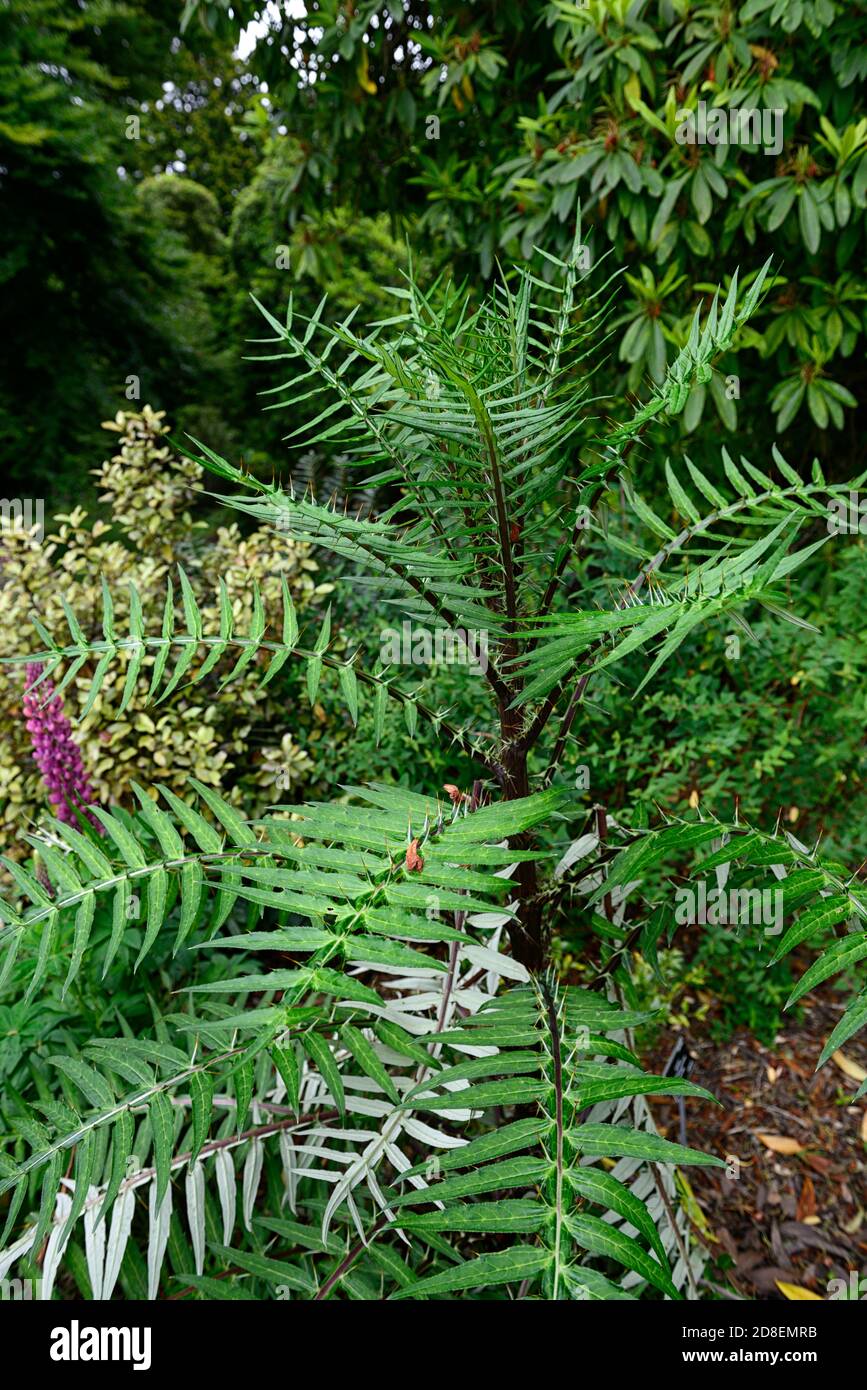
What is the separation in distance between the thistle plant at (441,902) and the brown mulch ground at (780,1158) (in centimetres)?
62

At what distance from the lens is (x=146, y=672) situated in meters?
2.61

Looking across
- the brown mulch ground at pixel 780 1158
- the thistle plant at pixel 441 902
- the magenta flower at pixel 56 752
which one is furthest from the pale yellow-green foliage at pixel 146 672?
the brown mulch ground at pixel 780 1158

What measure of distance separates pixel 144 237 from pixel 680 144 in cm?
501

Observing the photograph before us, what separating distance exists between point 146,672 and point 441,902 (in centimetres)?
210

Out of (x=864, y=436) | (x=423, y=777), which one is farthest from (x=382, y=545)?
(x=864, y=436)

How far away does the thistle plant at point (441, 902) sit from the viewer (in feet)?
2.48

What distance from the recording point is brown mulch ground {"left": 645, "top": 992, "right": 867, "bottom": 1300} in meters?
1.89

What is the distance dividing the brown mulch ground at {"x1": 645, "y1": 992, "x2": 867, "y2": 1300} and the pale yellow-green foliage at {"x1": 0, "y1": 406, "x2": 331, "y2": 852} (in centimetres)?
142

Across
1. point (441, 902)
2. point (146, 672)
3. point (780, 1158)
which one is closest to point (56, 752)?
point (146, 672)

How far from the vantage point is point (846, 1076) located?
2.39 metres

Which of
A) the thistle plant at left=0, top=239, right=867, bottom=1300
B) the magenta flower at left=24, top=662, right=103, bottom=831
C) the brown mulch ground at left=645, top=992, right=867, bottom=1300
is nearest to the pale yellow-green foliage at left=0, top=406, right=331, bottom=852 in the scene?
the magenta flower at left=24, top=662, right=103, bottom=831

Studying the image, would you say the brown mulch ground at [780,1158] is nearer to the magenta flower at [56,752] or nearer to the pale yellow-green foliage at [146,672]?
the pale yellow-green foliage at [146,672]
